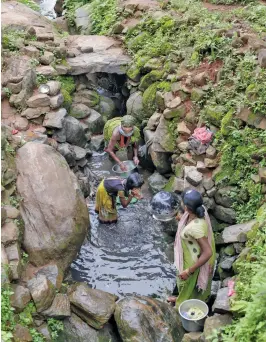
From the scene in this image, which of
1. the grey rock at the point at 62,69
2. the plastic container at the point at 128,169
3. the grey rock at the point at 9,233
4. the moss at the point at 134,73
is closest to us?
the grey rock at the point at 9,233

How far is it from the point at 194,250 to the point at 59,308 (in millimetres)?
1899

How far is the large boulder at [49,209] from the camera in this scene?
293 inches

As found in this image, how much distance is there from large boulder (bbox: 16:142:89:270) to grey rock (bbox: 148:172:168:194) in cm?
207

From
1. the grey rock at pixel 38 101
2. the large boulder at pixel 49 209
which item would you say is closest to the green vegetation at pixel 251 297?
the large boulder at pixel 49 209

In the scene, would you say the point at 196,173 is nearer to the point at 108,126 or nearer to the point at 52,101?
the point at 108,126

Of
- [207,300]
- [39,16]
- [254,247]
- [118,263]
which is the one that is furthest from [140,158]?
[39,16]

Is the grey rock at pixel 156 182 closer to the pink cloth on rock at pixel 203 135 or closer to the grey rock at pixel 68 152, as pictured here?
the pink cloth on rock at pixel 203 135

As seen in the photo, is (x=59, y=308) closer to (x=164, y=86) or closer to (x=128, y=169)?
(x=128, y=169)

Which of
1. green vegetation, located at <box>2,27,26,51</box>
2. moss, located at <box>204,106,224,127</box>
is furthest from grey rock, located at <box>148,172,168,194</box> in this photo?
→ green vegetation, located at <box>2,27,26,51</box>

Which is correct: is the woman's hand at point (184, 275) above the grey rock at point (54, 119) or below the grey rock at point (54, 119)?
above

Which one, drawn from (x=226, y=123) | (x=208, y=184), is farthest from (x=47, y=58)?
(x=208, y=184)

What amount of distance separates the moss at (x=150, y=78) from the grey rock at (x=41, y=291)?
19.3ft

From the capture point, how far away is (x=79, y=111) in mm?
11703

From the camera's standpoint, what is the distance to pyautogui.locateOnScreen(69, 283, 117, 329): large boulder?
6.63 m
